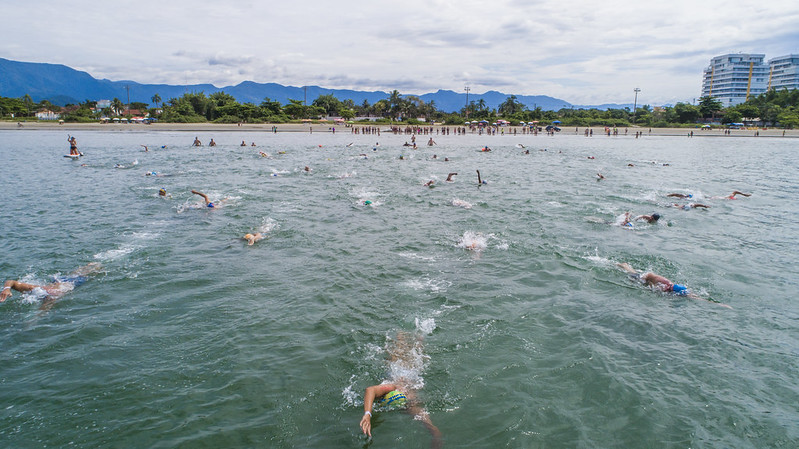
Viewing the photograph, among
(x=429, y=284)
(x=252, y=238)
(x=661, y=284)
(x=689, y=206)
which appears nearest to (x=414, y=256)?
(x=429, y=284)

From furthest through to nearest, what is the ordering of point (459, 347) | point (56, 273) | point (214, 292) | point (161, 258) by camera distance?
point (161, 258)
point (56, 273)
point (214, 292)
point (459, 347)

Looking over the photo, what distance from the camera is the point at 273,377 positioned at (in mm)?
6918

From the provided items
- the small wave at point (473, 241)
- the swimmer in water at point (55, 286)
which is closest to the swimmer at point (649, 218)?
the small wave at point (473, 241)

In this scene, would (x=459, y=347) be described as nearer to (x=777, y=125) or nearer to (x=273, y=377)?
(x=273, y=377)

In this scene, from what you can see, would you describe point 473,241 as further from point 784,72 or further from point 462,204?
point 784,72

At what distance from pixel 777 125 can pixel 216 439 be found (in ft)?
406

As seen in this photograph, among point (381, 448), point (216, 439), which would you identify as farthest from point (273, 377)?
point (381, 448)

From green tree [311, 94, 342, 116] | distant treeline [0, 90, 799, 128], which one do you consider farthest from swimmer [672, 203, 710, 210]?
green tree [311, 94, 342, 116]

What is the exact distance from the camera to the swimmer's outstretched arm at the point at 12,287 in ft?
29.8

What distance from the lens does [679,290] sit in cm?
996

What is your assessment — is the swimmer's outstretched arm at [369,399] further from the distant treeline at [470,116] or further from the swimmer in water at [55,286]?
the distant treeline at [470,116]

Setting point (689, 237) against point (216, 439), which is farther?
point (689, 237)

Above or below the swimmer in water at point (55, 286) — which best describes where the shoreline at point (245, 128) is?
above

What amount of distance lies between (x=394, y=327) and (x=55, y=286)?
811cm
